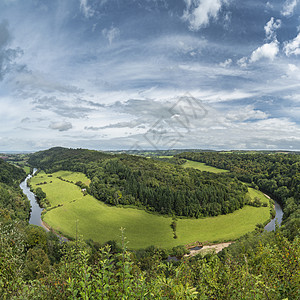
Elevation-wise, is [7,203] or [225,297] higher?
[225,297]

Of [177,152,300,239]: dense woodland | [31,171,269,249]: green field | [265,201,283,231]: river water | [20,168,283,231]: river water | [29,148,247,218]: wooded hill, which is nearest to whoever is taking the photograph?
[31,171,269,249]: green field

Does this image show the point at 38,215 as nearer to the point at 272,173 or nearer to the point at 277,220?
the point at 277,220

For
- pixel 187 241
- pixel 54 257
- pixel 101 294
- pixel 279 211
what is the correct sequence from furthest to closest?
pixel 279 211 < pixel 187 241 < pixel 54 257 < pixel 101 294

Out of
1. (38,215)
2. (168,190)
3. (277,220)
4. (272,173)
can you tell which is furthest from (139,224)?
(272,173)

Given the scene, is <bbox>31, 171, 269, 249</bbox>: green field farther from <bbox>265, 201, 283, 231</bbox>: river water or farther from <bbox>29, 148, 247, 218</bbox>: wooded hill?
<bbox>29, 148, 247, 218</bbox>: wooded hill

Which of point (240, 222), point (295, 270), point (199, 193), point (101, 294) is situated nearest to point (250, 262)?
point (295, 270)

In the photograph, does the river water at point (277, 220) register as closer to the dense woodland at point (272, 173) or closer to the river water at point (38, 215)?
the river water at point (38, 215)

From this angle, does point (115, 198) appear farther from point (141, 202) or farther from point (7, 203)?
point (7, 203)

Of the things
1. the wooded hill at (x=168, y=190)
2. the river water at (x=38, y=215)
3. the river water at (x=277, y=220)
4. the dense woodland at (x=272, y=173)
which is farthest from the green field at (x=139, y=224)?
the dense woodland at (x=272, y=173)

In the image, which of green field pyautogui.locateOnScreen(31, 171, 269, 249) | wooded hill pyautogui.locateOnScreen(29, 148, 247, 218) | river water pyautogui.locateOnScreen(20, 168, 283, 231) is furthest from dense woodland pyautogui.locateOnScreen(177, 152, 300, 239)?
wooded hill pyautogui.locateOnScreen(29, 148, 247, 218)
